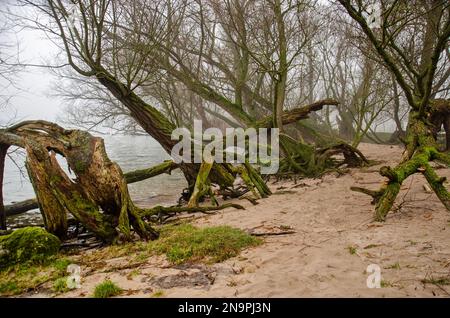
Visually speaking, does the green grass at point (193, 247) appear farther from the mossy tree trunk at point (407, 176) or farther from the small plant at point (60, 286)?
the mossy tree trunk at point (407, 176)

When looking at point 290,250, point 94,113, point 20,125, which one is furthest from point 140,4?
point 94,113

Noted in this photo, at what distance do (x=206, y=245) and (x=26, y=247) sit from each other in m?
2.07

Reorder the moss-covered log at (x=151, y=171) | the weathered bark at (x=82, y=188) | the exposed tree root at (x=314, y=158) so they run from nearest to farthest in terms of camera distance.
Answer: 1. the weathered bark at (x=82, y=188)
2. the moss-covered log at (x=151, y=171)
3. the exposed tree root at (x=314, y=158)

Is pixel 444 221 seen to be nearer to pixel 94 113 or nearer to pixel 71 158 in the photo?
pixel 71 158

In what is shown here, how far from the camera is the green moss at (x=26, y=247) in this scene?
11.6 ft

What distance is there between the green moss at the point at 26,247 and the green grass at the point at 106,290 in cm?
141

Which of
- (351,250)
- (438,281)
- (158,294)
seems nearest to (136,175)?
(158,294)

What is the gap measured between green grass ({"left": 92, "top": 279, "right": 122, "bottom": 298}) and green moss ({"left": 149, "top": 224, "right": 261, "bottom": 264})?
76 centimetres

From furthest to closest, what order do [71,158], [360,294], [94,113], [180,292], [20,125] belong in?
[94,113], [20,125], [71,158], [180,292], [360,294]

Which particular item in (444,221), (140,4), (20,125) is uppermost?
(140,4)

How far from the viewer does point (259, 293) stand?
97.0 inches

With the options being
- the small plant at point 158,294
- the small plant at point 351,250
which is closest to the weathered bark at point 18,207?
the small plant at point 158,294

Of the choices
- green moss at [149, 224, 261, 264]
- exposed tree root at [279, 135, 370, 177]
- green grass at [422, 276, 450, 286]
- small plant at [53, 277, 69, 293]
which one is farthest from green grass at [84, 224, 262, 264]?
exposed tree root at [279, 135, 370, 177]

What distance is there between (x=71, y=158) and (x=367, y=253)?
166 inches
